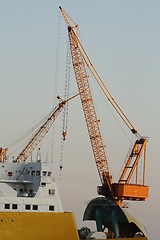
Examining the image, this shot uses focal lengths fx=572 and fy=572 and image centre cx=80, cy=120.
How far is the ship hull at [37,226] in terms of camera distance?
43.6 metres

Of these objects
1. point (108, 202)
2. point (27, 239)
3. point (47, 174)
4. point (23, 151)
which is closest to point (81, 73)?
point (23, 151)

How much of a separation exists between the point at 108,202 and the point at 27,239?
1957 centimetres

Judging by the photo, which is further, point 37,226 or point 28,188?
point 28,188

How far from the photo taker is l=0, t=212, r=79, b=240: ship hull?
43.6 metres

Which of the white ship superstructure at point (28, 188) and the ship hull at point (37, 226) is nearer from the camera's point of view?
the ship hull at point (37, 226)

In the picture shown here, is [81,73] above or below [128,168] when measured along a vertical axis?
above

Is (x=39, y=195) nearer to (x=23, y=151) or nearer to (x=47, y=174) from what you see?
(x=47, y=174)

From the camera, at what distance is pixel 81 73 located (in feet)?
245

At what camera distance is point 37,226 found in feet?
147

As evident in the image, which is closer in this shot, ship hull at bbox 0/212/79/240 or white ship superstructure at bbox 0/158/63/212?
ship hull at bbox 0/212/79/240

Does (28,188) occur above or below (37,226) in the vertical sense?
above

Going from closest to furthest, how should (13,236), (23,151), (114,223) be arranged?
(13,236) < (114,223) < (23,151)

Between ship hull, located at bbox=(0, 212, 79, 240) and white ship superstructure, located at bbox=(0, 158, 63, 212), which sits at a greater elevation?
white ship superstructure, located at bbox=(0, 158, 63, 212)

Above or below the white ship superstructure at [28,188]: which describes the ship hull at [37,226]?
below
